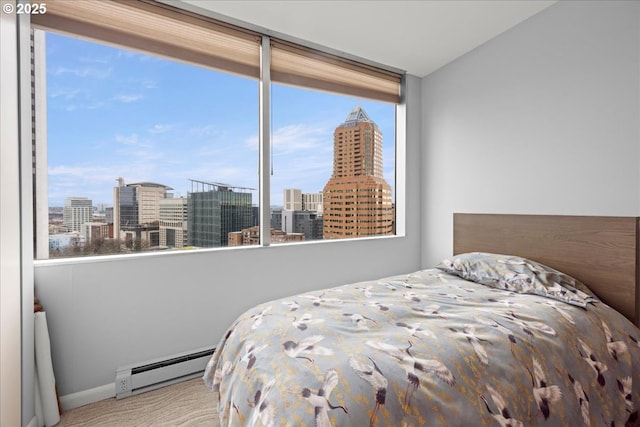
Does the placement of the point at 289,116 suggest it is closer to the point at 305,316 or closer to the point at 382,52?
the point at 382,52

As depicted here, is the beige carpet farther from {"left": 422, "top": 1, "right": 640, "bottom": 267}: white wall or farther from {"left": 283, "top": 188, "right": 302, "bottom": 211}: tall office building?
{"left": 422, "top": 1, "right": 640, "bottom": 267}: white wall

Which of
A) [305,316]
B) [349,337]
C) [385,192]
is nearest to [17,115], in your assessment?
[305,316]

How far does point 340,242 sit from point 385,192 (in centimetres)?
86

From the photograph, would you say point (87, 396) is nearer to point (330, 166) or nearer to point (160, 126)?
point (160, 126)

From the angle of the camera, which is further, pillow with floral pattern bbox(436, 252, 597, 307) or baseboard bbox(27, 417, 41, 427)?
pillow with floral pattern bbox(436, 252, 597, 307)

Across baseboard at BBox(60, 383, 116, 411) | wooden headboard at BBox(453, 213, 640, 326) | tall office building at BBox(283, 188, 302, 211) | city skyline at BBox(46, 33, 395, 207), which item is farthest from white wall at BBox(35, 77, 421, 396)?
wooden headboard at BBox(453, 213, 640, 326)

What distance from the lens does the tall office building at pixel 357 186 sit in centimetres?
→ 312

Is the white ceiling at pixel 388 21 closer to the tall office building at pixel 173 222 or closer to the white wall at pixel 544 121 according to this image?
the white wall at pixel 544 121

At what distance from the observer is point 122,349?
78.8 inches

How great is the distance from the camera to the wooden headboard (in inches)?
74.5

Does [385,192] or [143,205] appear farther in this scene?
[385,192]

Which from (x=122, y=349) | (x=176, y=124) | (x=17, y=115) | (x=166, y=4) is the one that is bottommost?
(x=122, y=349)

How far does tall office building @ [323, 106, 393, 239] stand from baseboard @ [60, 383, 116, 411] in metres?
1.92

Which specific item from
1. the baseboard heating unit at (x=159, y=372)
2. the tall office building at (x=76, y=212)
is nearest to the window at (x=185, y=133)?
the tall office building at (x=76, y=212)
